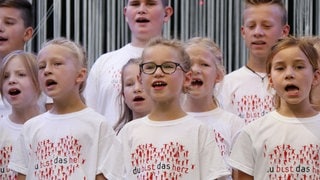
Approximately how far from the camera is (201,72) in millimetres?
3916

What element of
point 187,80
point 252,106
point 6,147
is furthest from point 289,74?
point 6,147

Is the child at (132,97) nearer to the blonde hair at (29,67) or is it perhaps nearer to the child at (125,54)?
the child at (125,54)

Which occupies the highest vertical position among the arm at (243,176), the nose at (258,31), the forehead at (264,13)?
the forehead at (264,13)

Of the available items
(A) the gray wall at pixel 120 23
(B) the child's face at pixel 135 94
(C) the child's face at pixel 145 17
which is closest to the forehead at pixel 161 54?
(B) the child's face at pixel 135 94

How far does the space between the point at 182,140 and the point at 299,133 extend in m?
0.40

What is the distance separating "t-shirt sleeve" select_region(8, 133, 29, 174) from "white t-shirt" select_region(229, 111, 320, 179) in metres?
0.75

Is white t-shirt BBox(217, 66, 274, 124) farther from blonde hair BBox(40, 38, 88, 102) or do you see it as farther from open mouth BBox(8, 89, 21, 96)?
open mouth BBox(8, 89, 21, 96)

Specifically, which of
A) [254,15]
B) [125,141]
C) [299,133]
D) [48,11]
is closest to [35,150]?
[125,141]

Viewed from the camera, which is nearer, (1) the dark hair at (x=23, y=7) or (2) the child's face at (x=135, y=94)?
(2) the child's face at (x=135, y=94)

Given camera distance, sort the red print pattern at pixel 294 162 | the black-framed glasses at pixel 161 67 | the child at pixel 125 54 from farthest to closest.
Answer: the child at pixel 125 54, the black-framed glasses at pixel 161 67, the red print pattern at pixel 294 162

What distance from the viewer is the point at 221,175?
3420 mm

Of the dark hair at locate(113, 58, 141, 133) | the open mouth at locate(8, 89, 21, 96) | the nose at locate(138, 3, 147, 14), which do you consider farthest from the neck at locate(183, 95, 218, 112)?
the open mouth at locate(8, 89, 21, 96)

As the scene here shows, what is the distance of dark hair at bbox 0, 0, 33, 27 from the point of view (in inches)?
173

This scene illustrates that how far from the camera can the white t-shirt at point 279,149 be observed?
3.39 metres
